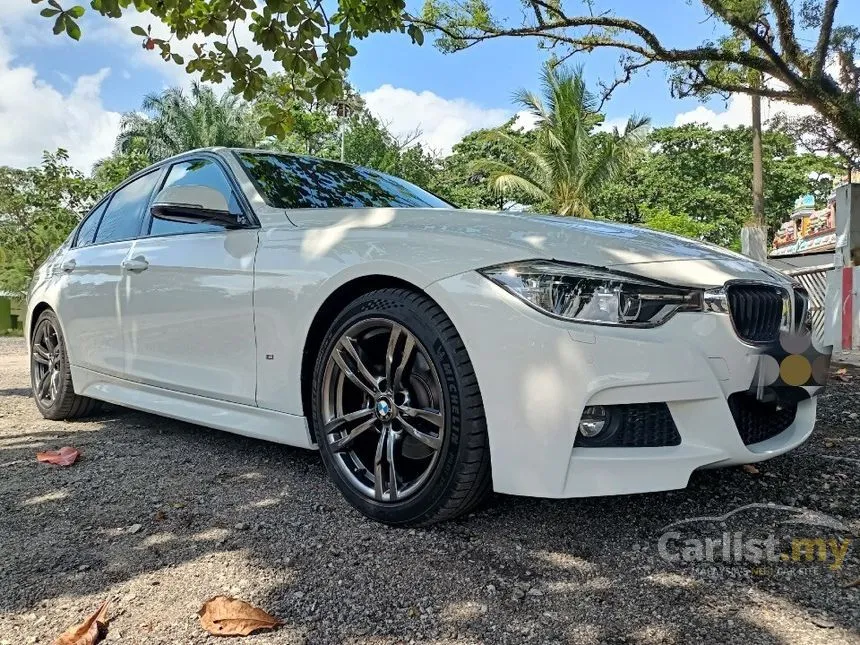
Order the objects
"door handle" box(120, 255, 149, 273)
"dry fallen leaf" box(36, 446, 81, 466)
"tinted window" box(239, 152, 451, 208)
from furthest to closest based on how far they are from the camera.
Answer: "door handle" box(120, 255, 149, 273) → "dry fallen leaf" box(36, 446, 81, 466) → "tinted window" box(239, 152, 451, 208)

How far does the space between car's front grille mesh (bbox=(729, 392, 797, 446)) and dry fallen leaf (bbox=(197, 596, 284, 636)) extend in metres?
1.51

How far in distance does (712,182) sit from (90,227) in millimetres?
35527

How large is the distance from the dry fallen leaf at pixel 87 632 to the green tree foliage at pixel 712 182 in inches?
1303

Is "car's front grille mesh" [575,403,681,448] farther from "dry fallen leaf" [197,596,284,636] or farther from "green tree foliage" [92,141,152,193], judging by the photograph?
"green tree foliage" [92,141,152,193]

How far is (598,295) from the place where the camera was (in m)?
2.03

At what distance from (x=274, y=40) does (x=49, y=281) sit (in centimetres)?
224

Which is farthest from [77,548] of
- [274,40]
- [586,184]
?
[586,184]

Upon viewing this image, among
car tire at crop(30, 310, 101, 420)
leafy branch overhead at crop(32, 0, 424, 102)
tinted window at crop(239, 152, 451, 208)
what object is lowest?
car tire at crop(30, 310, 101, 420)

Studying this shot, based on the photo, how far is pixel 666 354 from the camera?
197 centimetres

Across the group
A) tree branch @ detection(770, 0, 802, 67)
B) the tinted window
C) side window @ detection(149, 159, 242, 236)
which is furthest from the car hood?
tree branch @ detection(770, 0, 802, 67)

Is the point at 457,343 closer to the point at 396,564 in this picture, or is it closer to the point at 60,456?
the point at 396,564

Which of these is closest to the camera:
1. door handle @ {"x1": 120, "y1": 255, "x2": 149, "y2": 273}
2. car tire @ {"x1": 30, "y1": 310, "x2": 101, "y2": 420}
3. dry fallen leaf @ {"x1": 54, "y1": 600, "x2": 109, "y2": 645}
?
dry fallen leaf @ {"x1": 54, "y1": 600, "x2": 109, "y2": 645}

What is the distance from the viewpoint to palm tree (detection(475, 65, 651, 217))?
20.2 meters

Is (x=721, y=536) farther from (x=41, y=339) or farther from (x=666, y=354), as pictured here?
(x=41, y=339)
